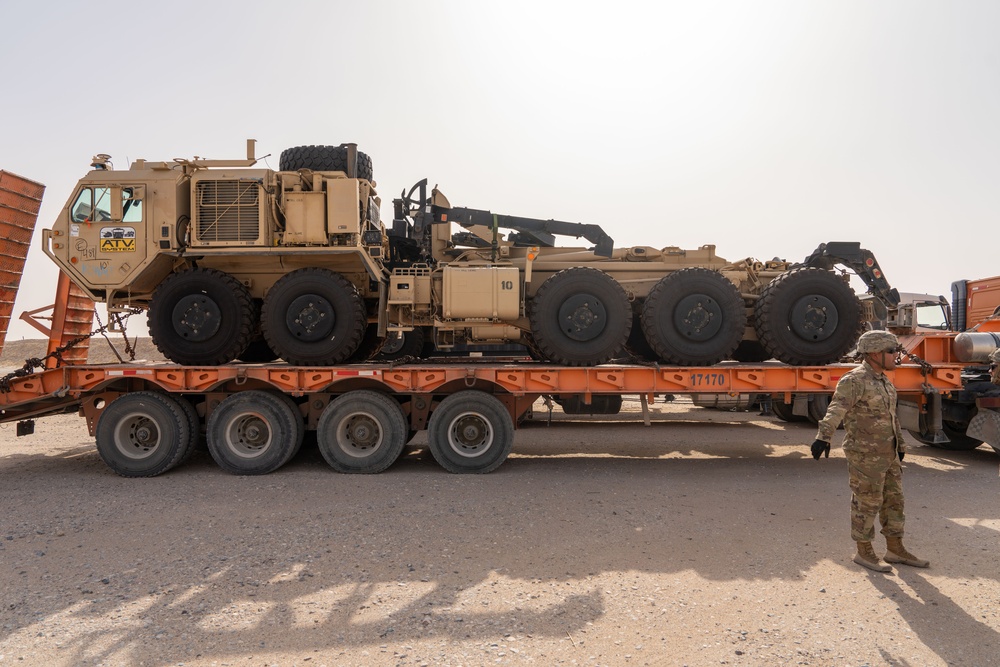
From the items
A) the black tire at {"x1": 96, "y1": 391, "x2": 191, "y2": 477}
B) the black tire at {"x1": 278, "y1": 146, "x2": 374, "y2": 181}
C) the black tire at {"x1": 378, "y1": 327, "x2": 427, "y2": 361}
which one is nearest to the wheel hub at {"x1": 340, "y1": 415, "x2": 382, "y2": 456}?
the black tire at {"x1": 96, "y1": 391, "x2": 191, "y2": 477}

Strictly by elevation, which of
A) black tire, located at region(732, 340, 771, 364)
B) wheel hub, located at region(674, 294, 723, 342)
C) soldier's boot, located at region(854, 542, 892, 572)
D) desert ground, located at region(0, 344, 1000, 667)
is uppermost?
wheel hub, located at region(674, 294, 723, 342)

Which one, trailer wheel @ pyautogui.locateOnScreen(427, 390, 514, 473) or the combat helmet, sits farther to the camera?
trailer wheel @ pyautogui.locateOnScreen(427, 390, 514, 473)

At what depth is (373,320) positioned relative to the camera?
28.6 ft

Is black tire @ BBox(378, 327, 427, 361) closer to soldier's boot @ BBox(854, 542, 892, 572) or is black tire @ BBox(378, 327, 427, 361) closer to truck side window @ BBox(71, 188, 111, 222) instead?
truck side window @ BBox(71, 188, 111, 222)

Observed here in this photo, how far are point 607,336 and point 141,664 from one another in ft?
19.2

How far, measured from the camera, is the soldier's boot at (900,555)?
4814mm

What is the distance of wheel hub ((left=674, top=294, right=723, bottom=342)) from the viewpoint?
25.7 feet

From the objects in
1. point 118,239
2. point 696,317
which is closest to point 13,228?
point 118,239

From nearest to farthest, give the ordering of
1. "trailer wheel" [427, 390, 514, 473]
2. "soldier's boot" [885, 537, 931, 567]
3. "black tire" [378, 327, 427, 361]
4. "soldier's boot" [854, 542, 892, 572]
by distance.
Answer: "soldier's boot" [854, 542, 892, 572] → "soldier's boot" [885, 537, 931, 567] → "trailer wheel" [427, 390, 514, 473] → "black tire" [378, 327, 427, 361]

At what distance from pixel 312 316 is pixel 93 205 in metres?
A: 3.22

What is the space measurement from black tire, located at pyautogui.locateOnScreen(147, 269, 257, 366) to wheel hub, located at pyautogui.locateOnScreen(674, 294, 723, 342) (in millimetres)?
5544

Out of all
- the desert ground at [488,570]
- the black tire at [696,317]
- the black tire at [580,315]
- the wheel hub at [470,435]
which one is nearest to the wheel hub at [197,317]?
the desert ground at [488,570]

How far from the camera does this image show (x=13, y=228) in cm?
875

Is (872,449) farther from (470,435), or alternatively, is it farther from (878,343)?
(470,435)
